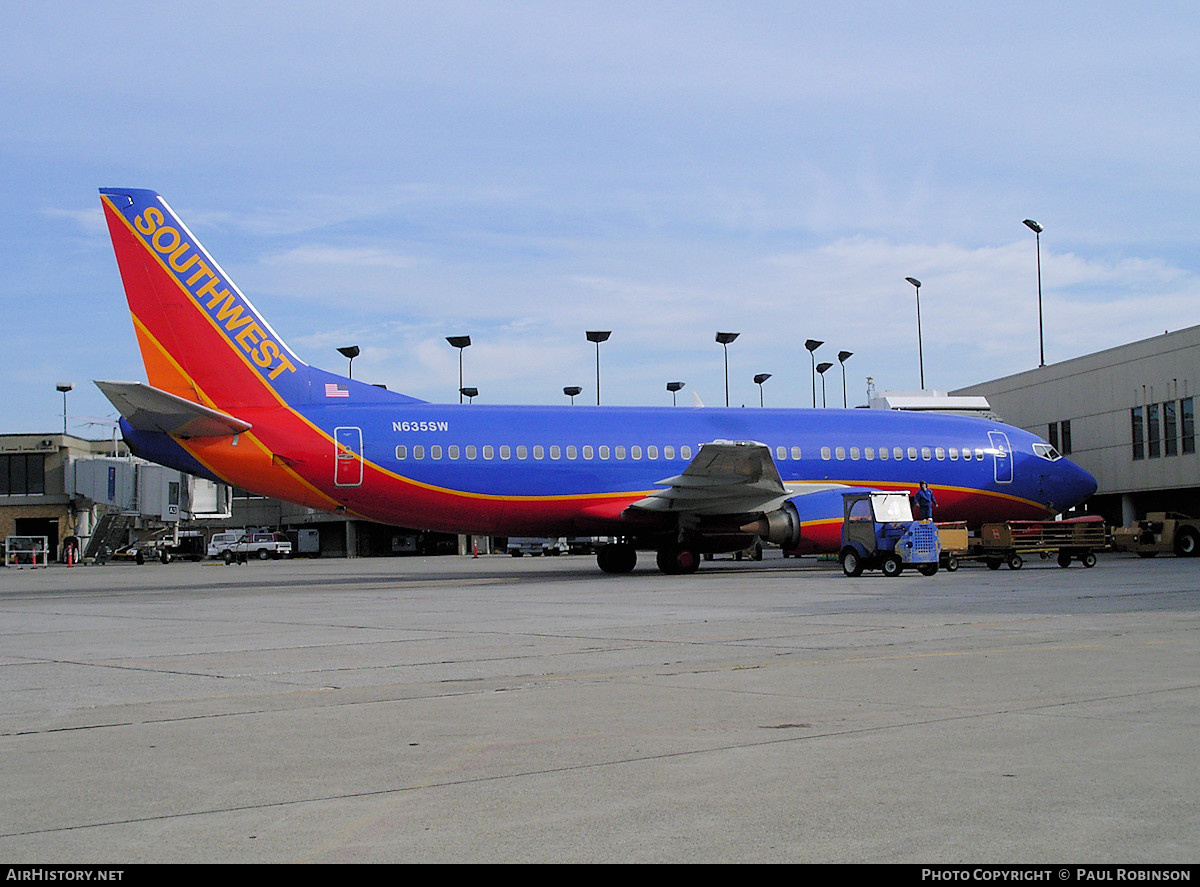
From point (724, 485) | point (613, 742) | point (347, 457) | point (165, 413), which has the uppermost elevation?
point (165, 413)

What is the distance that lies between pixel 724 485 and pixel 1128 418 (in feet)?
76.4

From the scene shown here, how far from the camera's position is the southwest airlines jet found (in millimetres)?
24406

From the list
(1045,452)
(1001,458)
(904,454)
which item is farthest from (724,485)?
(1045,452)

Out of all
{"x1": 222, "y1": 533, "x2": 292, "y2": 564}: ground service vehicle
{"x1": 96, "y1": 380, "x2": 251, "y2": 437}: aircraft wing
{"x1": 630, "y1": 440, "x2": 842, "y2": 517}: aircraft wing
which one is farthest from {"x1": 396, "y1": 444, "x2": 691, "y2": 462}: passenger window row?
{"x1": 222, "y1": 533, "x2": 292, "y2": 564}: ground service vehicle

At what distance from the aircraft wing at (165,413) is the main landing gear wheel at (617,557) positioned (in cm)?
973

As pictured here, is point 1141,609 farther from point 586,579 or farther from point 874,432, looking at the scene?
point 874,432

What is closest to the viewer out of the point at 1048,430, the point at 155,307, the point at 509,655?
the point at 509,655

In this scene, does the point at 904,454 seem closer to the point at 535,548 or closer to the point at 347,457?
the point at 347,457

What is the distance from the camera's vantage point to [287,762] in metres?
5.95

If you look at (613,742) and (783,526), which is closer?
(613,742)

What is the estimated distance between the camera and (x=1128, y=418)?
4269 centimetres

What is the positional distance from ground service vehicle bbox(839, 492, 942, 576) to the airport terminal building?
1874 centimetres
